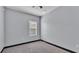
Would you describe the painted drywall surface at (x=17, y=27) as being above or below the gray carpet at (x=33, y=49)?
above

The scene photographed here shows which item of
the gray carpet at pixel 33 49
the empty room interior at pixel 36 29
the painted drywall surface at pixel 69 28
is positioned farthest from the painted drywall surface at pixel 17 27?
the painted drywall surface at pixel 69 28

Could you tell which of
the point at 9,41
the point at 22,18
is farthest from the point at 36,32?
the point at 9,41

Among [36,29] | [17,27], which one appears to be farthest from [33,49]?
[36,29]

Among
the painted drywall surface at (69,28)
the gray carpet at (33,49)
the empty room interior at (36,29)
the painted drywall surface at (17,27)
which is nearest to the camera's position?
the painted drywall surface at (69,28)

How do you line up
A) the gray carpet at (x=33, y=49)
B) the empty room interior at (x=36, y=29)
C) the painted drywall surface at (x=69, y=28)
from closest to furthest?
the painted drywall surface at (x=69, y=28) < the empty room interior at (x=36, y=29) < the gray carpet at (x=33, y=49)

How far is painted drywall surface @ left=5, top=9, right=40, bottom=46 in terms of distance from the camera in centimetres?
419

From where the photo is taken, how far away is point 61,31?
3881 millimetres

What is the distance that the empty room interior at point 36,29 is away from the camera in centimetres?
313

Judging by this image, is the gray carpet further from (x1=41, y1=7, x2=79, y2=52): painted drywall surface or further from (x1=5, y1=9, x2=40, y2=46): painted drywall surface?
(x1=5, y1=9, x2=40, y2=46): painted drywall surface

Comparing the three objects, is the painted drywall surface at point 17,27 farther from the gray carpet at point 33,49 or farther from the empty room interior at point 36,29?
the gray carpet at point 33,49

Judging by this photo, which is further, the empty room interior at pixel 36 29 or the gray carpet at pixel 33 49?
the gray carpet at pixel 33 49

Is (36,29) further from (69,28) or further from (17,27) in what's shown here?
(69,28)

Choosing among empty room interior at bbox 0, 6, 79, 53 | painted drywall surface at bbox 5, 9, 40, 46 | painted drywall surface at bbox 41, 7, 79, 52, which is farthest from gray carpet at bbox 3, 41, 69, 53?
painted drywall surface at bbox 5, 9, 40, 46

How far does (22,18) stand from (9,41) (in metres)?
1.92
